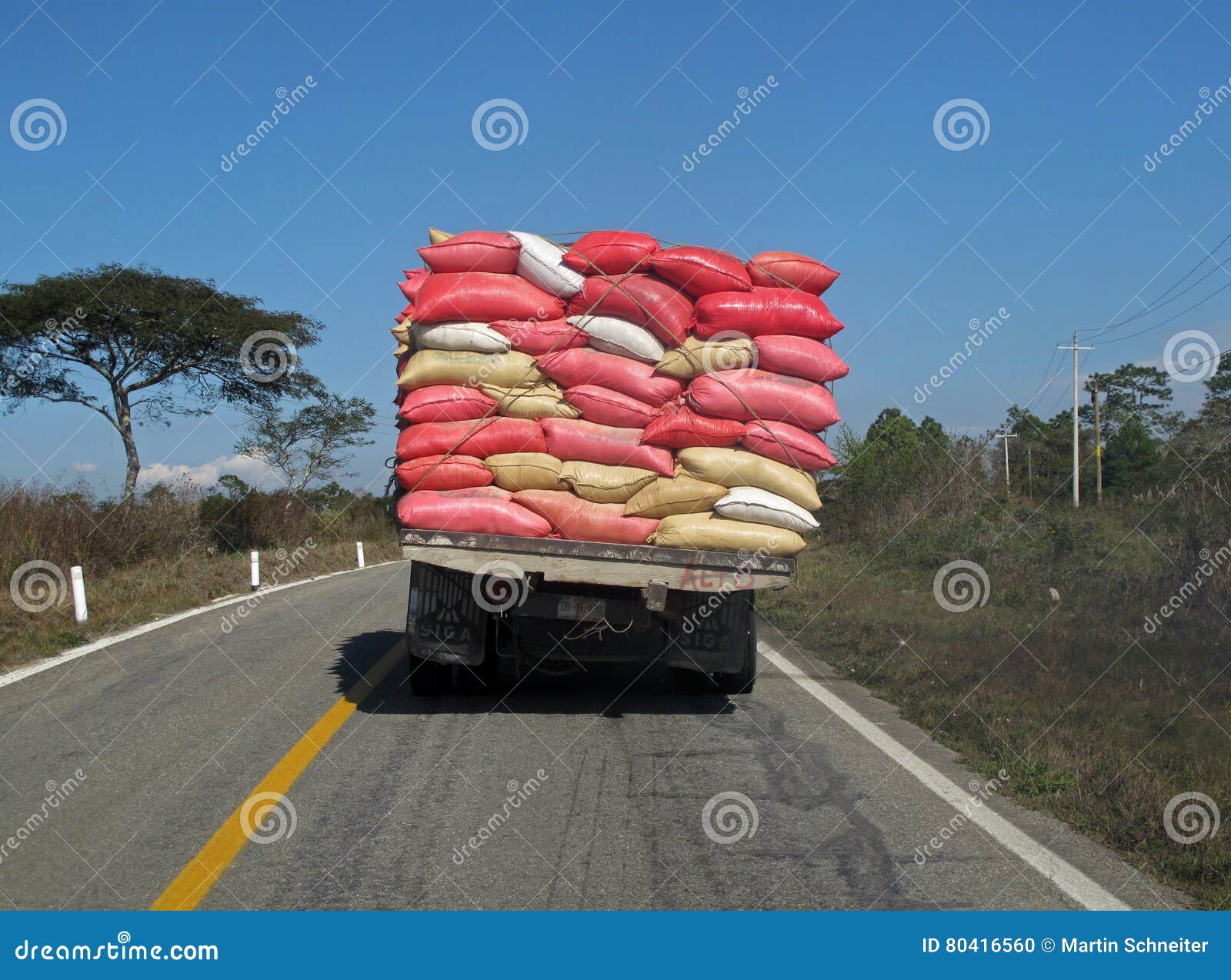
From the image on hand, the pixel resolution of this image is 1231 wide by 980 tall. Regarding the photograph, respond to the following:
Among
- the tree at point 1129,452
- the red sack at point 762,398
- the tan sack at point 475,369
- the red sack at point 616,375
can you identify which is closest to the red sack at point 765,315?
the red sack at point 762,398

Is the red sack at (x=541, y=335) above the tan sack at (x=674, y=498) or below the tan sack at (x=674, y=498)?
above

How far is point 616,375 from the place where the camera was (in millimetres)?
7227

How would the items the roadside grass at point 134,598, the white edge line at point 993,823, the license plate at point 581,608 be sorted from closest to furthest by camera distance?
the white edge line at point 993,823
the license plate at point 581,608
the roadside grass at point 134,598

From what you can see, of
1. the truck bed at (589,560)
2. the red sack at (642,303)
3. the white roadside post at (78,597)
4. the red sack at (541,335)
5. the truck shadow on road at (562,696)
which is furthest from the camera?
the white roadside post at (78,597)

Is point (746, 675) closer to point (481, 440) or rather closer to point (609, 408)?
point (609, 408)

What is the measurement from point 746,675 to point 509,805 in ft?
9.40

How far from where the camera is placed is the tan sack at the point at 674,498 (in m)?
7.02

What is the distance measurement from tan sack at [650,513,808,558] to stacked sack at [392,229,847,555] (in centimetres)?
1

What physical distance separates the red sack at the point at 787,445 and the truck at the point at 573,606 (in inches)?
28.1

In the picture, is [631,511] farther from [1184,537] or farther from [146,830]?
[1184,537]

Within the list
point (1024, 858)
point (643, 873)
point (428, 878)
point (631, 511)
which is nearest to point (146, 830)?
point (428, 878)

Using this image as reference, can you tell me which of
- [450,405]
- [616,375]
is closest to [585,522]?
[616,375]

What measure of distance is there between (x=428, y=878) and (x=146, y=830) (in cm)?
144

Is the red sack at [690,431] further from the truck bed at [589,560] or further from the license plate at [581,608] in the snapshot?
the license plate at [581,608]
